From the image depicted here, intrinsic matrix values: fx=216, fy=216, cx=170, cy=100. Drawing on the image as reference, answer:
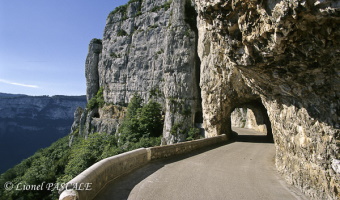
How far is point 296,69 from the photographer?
19.4ft

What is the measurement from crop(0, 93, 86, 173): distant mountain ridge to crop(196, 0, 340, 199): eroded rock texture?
482ft

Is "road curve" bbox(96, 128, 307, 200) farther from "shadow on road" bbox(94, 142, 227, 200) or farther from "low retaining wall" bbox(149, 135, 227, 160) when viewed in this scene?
"low retaining wall" bbox(149, 135, 227, 160)

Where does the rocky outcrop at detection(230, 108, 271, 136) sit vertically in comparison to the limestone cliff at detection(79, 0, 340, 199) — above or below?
below

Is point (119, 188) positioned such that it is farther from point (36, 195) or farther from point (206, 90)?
point (36, 195)

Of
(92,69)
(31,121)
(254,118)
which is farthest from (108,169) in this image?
(31,121)

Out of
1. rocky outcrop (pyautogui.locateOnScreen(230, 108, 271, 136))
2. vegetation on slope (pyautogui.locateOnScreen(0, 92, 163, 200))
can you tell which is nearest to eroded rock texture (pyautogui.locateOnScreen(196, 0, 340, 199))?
rocky outcrop (pyautogui.locateOnScreen(230, 108, 271, 136))

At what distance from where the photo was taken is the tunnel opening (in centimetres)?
2180

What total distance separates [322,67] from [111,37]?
5486 cm

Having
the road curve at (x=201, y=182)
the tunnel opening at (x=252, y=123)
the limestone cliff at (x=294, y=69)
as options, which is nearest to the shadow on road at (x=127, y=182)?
the road curve at (x=201, y=182)

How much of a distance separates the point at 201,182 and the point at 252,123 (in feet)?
100

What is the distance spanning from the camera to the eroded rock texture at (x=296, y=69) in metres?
4.77

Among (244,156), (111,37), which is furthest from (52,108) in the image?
(244,156)

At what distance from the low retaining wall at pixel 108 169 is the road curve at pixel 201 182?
0.91 ft

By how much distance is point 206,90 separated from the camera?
2466 centimetres
